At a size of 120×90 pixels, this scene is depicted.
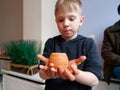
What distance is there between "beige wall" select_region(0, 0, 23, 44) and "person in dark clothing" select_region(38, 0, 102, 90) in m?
1.42

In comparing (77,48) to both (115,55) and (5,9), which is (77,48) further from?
(5,9)

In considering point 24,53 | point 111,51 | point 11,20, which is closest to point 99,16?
point 111,51

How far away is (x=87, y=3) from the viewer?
170 cm

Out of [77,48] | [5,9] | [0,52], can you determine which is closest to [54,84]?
[77,48]

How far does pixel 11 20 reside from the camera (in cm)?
206

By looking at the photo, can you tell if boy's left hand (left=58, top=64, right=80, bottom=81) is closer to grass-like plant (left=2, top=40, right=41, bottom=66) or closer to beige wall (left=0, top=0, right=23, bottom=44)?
grass-like plant (left=2, top=40, right=41, bottom=66)

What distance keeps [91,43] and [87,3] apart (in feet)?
3.79

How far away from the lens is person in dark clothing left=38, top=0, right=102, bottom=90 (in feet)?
1.83

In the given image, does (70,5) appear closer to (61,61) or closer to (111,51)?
(61,61)

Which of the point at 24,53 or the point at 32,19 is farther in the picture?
the point at 32,19

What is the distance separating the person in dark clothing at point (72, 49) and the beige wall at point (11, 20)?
1424 millimetres

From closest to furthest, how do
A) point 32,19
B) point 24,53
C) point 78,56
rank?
point 78,56 < point 24,53 < point 32,19

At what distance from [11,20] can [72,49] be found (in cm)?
159

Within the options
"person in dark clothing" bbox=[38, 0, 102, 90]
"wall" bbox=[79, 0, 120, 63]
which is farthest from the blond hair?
"wall" bbox=[79, 0, 120, 63]
